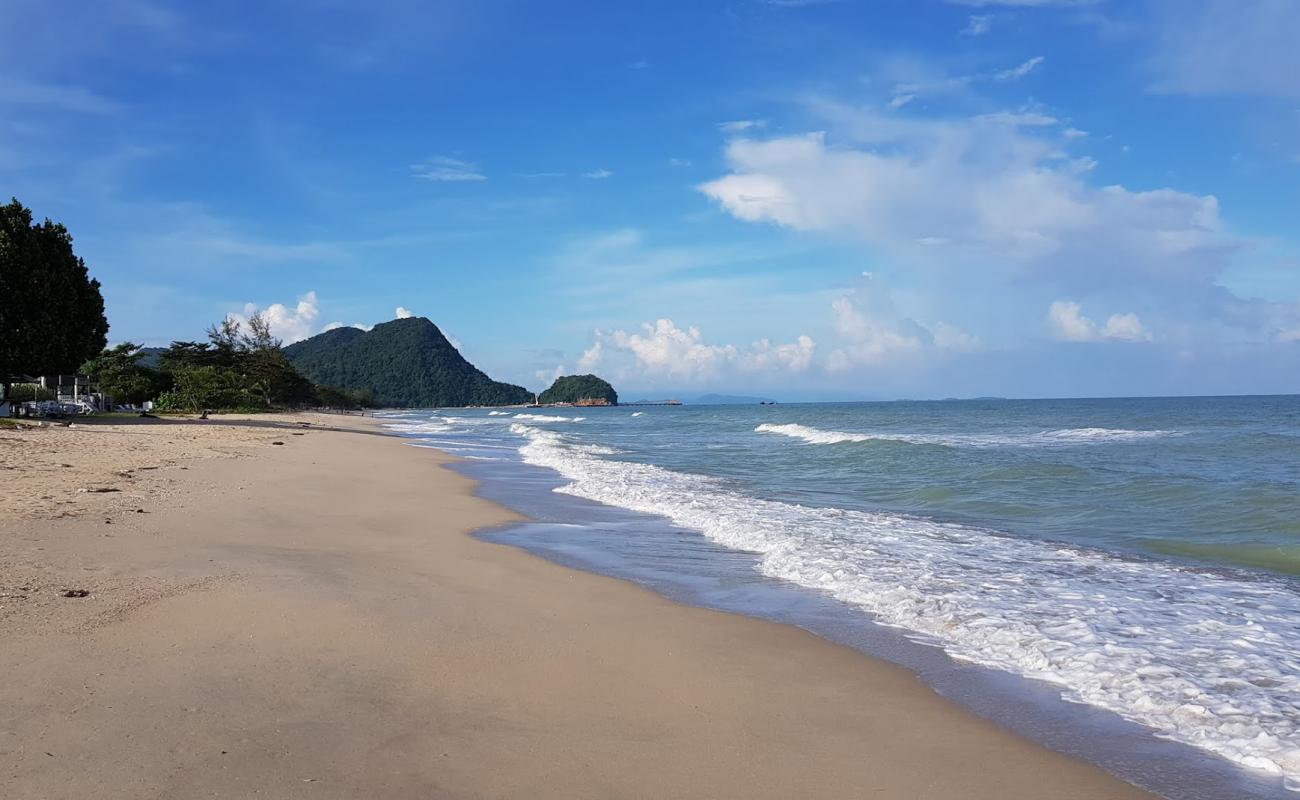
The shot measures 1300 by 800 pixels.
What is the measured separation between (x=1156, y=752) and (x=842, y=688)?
1.66 m

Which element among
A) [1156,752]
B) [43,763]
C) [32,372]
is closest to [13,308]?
[32,372]

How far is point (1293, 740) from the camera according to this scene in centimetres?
412

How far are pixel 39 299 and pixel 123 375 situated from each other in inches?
1001

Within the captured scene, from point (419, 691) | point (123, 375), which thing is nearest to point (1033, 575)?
point (419, 691)

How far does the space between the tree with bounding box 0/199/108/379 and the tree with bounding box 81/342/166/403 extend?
65.6ft

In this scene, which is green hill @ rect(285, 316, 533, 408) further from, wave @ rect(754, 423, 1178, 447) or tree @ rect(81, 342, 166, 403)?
wave @ rect(754, 423, 1178, 447)

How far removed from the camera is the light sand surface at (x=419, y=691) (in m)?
3.39

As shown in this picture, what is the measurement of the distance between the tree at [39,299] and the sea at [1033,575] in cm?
2250

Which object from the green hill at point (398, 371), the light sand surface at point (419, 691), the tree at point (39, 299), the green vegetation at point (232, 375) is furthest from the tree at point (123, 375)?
the green hill at point (398, 371)

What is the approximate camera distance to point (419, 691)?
14.3ft

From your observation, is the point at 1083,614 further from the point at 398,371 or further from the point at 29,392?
the point at 398,371

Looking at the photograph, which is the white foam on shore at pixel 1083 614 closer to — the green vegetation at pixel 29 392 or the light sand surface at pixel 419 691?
the light sand surface at pixel 419 691

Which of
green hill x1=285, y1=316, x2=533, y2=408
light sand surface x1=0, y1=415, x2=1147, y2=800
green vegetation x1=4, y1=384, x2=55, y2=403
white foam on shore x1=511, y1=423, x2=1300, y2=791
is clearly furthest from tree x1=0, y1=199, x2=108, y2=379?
green hill x1=285, y1=316, x2=533, y2=408

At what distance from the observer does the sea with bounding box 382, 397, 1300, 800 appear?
4.46 meters
